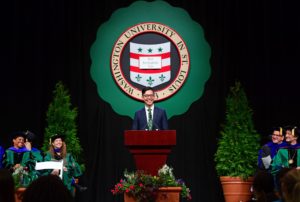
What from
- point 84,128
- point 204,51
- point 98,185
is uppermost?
point 204,51

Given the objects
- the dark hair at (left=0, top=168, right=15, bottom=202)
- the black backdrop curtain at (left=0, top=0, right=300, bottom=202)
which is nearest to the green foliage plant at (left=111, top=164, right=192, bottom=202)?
the black backdrop curtain at (left=0, top=0, right=300, bottom=202)

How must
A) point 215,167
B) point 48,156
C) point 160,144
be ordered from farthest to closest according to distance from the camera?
point 215,167, point 48,156, point 160,144

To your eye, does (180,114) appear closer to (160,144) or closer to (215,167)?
(215,167)

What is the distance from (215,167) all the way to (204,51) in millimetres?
1996

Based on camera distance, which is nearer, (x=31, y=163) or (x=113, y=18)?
(x=31, y=163)

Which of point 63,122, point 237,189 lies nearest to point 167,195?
point 237,189

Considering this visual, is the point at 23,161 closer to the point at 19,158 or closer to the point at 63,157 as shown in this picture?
the point at 19,158

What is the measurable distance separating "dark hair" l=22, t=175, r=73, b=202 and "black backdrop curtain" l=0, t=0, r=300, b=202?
7.82 meters

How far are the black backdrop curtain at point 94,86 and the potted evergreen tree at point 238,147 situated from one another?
1.40ft

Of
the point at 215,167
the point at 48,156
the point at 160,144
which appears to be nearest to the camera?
the point at 160,144

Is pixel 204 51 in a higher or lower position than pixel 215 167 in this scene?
higher

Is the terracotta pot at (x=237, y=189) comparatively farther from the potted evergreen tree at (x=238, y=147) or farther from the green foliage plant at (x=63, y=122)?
the green foliage plant at (x=63, y=122)

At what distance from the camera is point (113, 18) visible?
10.5 metres

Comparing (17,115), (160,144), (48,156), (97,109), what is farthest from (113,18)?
(160,144)
